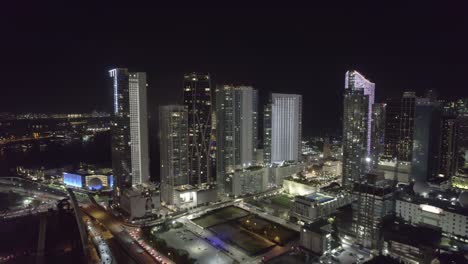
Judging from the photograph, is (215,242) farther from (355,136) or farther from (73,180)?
(73,180)

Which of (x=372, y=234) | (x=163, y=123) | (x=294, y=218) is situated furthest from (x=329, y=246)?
(x=163, y=123)

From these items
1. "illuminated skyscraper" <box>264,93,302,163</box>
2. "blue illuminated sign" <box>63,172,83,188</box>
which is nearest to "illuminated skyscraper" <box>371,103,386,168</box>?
"illuminated skyscraper" <box>264,93,302,163</box>

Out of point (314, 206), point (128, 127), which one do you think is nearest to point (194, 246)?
point (314, 206)

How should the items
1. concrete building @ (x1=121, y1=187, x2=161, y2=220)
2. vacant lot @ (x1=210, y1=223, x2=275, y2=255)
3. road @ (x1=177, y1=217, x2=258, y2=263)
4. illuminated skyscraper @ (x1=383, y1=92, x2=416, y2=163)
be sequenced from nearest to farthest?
road @ (x1=177, y1=217, x2=258, y2=263), vacant lot @ (x1=210, y1=223, x2=275, y2=255), concrete building @ (x1=121, y1=187, x2=161, y2=220), illuminated skyscraper @ (x1=383, y1=92, x2=416, y2=163)

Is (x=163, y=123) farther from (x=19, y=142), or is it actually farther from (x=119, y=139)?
(x=19, y=142)

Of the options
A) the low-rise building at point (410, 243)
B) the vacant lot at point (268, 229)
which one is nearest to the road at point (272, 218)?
the vacant lot at point (268, 229)

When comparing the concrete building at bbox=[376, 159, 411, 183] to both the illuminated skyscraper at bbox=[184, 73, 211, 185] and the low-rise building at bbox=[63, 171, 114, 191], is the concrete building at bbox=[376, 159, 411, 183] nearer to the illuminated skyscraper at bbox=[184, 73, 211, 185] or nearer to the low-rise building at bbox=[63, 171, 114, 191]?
the illuminated skyscraper at bbox=[184, 73, 211, 185]
